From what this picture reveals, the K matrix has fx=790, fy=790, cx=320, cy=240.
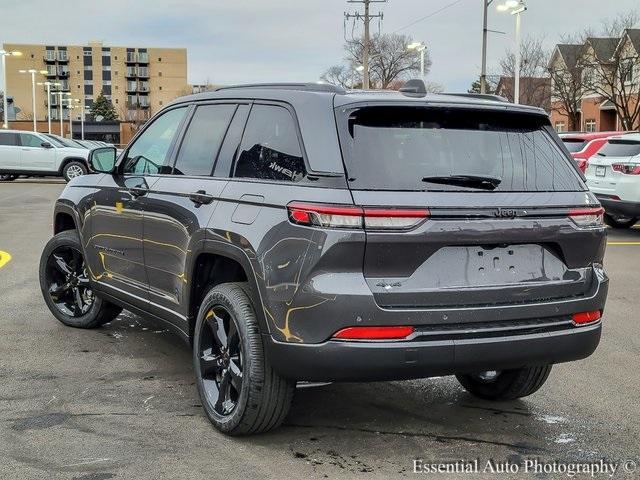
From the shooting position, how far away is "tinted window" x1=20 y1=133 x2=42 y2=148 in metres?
27.2

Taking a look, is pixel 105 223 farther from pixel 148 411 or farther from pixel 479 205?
pixel 479 205

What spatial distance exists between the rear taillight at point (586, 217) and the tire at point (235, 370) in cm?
162

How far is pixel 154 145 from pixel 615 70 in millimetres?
44561

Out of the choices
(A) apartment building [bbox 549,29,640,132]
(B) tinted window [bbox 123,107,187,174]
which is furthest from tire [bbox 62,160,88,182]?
(A) apartment building [bbox 549,29,640,132]

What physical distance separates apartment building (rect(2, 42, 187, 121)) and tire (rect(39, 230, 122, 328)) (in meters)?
124

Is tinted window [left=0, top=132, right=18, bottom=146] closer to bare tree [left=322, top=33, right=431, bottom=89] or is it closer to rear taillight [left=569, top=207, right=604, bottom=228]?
rear taillight [left=569, top=207, right=604, bottom=228]

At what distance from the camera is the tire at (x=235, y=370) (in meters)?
3.76

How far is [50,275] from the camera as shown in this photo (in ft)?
21.3

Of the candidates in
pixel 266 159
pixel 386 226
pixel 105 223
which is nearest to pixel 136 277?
pixel 105 223

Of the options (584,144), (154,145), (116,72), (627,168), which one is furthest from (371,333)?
(116,72)

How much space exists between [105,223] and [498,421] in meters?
2.97

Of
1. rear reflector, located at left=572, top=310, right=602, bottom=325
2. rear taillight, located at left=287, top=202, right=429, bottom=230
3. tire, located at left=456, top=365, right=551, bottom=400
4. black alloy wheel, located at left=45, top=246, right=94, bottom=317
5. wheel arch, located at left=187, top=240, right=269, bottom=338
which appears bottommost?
tire, located at left=456, top=365, right=551, bottom=400

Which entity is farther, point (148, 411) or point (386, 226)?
point (148, 411)

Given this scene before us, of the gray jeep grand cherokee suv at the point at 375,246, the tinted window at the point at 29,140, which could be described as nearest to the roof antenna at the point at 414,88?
the gray jeep grand cherokee suv at the point at 375,246
